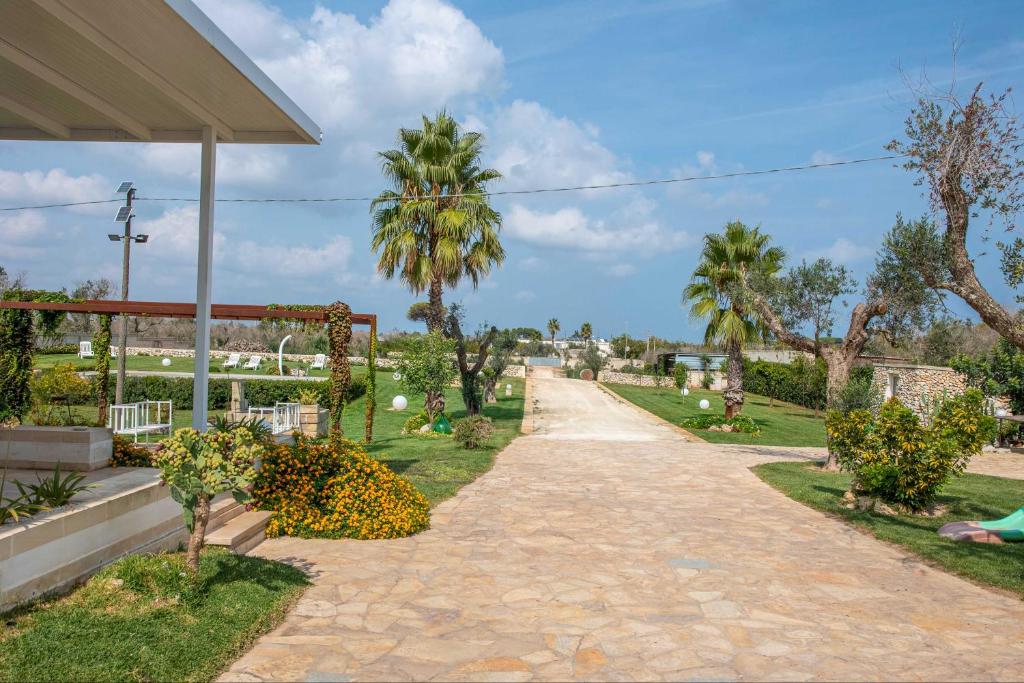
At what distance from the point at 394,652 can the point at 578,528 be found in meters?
4.11

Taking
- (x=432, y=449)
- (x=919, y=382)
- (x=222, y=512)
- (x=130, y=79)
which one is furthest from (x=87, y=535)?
(x=919, y=382)

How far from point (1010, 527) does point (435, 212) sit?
610 inches

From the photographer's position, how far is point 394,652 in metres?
A: 4.63

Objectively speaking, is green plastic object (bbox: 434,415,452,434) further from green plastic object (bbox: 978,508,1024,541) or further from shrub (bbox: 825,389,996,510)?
green plastic object (bbox: 978,508,1024,541)

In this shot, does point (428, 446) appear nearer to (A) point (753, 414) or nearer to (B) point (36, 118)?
(B) point (36, 118)

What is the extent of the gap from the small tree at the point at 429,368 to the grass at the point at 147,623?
1435 centimetres

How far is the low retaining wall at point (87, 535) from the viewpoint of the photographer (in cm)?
442

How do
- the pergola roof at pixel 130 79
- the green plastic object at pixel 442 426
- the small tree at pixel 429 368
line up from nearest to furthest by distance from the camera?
1. the pergola roof at pixel 130 79
2. the green plastic object at pixel 442 426
3. the small tree at pixel 429 368

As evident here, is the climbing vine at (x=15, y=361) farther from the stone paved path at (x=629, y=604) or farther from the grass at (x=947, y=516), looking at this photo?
the grass at (x=947, y=516)

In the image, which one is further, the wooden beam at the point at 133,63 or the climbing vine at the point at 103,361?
the climbing vine at the point at 103,361

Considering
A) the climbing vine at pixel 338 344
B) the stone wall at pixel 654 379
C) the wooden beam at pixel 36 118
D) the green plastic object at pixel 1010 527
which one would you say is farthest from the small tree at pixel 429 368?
the stone wall at pixel 654 379

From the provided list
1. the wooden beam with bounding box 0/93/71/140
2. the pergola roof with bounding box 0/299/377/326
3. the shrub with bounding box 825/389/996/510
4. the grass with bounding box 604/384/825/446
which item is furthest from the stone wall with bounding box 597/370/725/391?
the wooden beam with bounding box 0/93/71/140

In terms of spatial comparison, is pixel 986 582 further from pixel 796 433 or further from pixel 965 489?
pixel 796 433

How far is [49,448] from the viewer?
6.78 m
